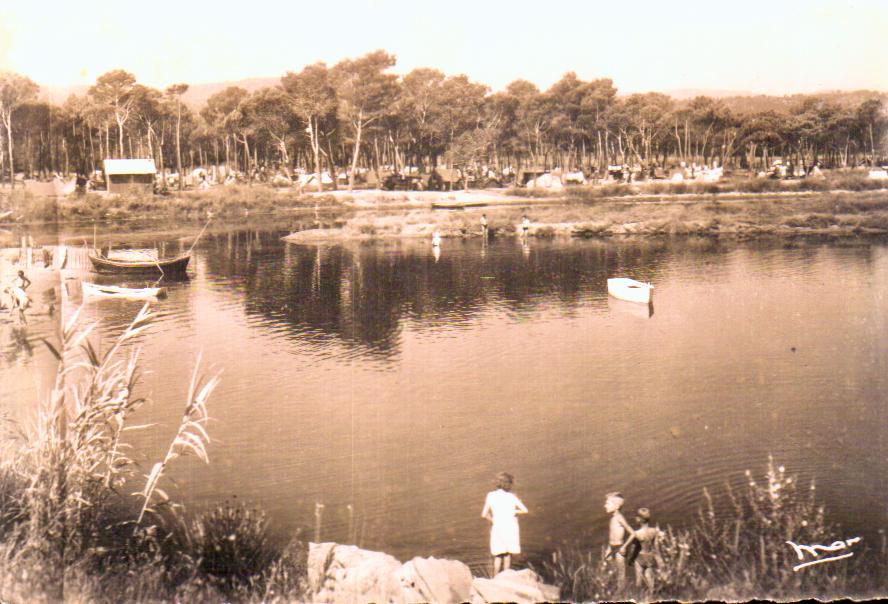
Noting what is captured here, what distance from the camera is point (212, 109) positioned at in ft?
26.9

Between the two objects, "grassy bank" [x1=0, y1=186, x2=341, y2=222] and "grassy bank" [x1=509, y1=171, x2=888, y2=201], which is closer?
"grassy bank" [x1=0, y1=186, x2=341, y2=222]

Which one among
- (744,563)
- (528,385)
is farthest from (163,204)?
(744,563)

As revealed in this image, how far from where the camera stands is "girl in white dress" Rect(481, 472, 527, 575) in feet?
16.7

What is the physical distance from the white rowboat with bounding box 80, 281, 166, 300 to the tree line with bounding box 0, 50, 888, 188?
1.12 metres

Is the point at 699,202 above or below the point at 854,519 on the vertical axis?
above

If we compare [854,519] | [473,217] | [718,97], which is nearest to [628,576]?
[854,519]

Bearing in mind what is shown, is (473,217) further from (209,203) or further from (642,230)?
(209,203)

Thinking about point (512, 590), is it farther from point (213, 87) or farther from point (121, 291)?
point (213, 87)

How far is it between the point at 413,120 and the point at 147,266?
3793 millimetres

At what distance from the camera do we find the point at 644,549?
5.11 meters

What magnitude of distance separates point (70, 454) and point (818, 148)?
8456 mm

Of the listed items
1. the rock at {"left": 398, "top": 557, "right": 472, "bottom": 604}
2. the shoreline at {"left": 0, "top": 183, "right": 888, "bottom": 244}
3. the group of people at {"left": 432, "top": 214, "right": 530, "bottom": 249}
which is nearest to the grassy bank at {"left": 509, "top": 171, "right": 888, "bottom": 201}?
the shoreline at {"left": 0, "top": 183, "right": 888, "bottom": 244}

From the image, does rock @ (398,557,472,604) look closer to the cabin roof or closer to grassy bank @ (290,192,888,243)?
grassy bank @ (290,192,888,243)

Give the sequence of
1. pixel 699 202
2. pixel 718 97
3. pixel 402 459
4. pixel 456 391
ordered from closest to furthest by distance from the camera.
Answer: pixel 402 459 → pixel 456 391 → pixel 718 97 → pixel 699 202
